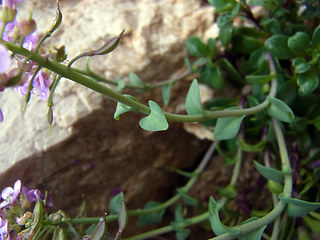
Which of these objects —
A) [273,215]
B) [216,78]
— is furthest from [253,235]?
[216,78]

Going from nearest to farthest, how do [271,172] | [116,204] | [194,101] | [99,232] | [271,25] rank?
[99,232], [194,101], [271,172], [116,204], [271,25]

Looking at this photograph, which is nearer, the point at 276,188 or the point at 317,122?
the point at 276,188

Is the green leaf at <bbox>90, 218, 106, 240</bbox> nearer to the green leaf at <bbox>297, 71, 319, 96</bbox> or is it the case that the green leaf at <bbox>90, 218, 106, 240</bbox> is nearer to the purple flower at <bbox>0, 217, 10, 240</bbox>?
the purple flower at <bbox>0, 217, 10, 240</bbox>

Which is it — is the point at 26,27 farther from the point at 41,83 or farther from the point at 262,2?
the point at 262,2

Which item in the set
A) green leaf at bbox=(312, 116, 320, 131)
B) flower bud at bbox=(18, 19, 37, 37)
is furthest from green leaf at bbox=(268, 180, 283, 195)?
flower bud at bbox=(18, 19, 37, 37)

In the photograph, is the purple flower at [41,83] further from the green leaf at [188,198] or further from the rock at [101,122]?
the green leaf at [188,198]

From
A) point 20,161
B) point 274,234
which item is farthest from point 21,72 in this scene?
point 274,234

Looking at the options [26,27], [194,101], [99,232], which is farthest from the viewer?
[194,101]
